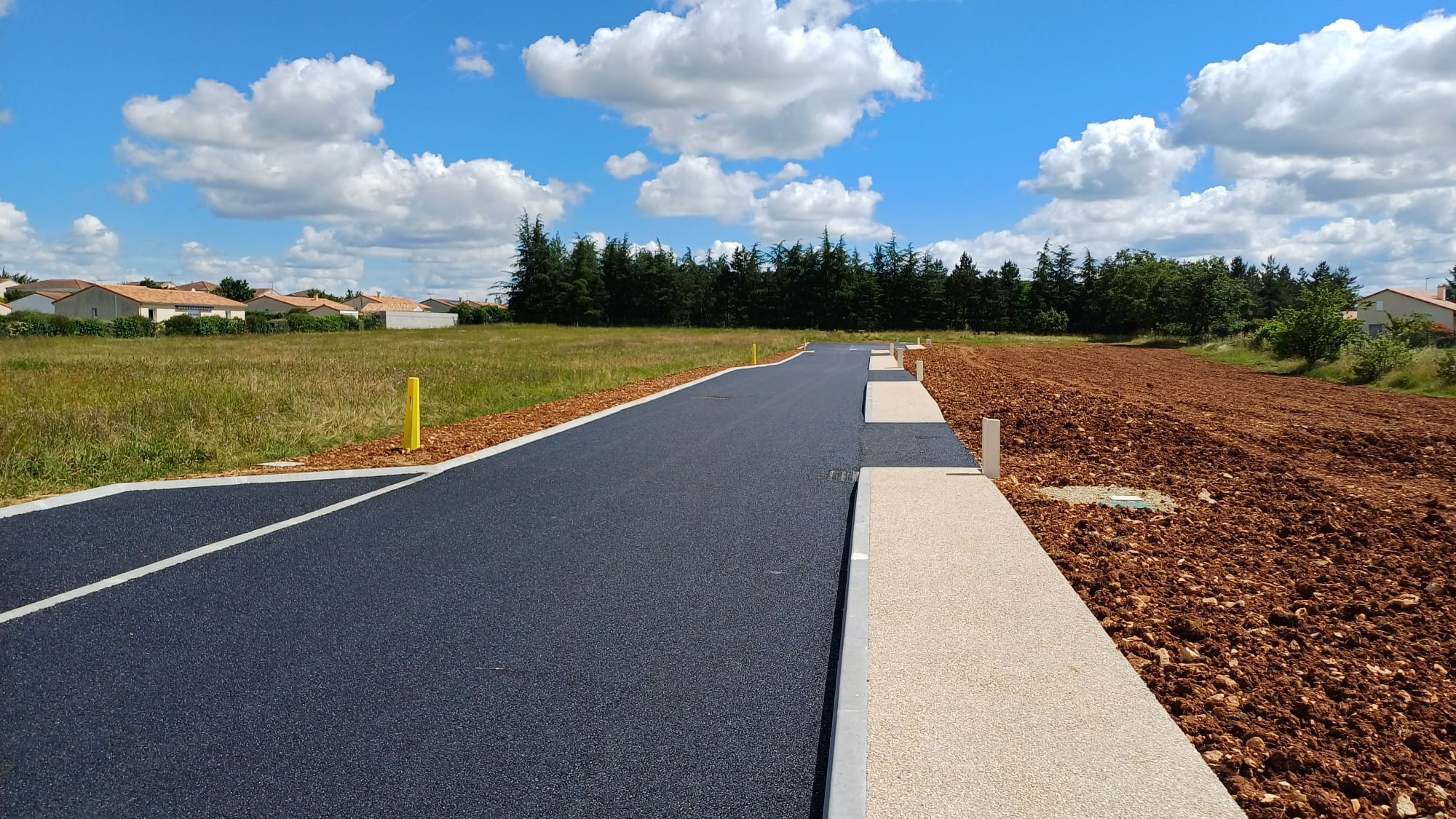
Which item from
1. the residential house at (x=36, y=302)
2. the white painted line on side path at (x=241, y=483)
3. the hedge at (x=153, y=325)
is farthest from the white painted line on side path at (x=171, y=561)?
the residential house at (x=36, y=302)

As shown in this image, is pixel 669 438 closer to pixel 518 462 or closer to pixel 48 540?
pixel 518 462

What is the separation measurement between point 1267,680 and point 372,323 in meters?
90.6

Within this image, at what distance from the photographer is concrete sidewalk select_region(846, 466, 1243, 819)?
318 centimetres

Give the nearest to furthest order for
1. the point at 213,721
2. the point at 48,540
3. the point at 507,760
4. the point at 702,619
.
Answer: the point at 507,760 < the point at 213,721 < the point at 702,619 < the point at 48,540

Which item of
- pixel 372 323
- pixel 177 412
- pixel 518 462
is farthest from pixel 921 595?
pixel 372 323

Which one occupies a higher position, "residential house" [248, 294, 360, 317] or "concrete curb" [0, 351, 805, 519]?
"residential house" [248, 294, 360, 317]

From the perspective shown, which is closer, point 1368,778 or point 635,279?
point 1368,778

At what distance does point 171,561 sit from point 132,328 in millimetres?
70635

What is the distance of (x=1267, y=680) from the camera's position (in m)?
4.36

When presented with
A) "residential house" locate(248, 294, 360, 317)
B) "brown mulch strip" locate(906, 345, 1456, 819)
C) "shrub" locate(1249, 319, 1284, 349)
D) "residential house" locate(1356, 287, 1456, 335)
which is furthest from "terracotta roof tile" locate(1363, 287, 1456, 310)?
"residential house" locate(248, 294, 360, 317)

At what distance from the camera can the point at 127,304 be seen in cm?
8988

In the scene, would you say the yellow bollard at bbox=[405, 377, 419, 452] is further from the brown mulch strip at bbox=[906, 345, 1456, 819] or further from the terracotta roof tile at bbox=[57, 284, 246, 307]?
the terracotta roof tile at bbox=[57, 284, 246, 307]

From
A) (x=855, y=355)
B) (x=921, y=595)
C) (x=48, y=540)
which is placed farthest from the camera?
(x=855, y=355)

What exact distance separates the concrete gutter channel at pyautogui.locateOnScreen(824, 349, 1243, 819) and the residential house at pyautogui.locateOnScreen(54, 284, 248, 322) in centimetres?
9486
